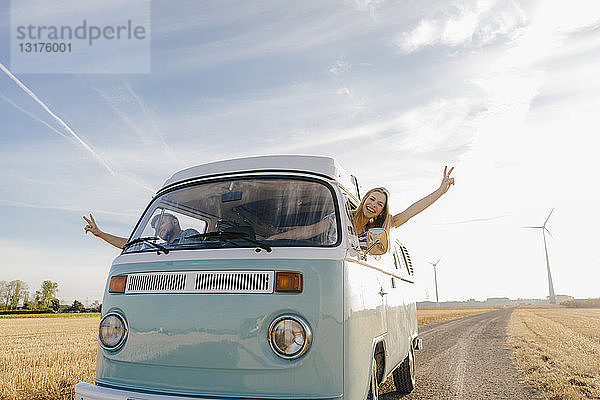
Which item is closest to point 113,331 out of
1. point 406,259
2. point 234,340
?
point 234,340

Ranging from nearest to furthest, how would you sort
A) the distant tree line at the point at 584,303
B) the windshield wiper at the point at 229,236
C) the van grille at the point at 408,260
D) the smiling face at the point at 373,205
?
the windshield wiper at the point at 229,236
the smiling face at the point at 373,205
the van grille at the point at 408,260
the distant tree line at the point at 584,303

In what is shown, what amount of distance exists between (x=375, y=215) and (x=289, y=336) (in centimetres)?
175

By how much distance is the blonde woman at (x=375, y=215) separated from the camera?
371 centimetres

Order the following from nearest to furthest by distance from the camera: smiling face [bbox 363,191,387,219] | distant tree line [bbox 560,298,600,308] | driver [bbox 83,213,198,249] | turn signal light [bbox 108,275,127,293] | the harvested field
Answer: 1. turn signal light [bbox 108,275,127,293]
2. driver [bbox 83,213,198,249]
3. smiling face [bbox 363,191,387,219]
4. the harvested field
5. distant tree line [bbox 560,298,600,308]

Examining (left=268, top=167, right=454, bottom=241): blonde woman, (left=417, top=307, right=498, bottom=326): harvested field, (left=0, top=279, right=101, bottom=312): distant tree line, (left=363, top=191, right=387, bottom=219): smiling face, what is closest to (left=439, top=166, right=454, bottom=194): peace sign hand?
(left=268, top=167, right=454, bottom=241): blonde woman

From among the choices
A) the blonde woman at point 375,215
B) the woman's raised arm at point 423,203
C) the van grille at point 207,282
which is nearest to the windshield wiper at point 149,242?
the van grille at point 207,282

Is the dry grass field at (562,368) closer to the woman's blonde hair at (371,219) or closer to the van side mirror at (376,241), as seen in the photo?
the woman's blonde hair at (371,219)

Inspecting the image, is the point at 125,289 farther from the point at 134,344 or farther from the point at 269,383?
the point at 269,383

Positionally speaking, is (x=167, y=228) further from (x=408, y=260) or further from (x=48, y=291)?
(x=48, y=291)

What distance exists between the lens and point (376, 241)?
3893 mm

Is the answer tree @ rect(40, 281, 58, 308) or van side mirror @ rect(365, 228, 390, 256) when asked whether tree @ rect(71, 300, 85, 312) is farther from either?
van side mirror @ rect(365, 228, 390, 256)

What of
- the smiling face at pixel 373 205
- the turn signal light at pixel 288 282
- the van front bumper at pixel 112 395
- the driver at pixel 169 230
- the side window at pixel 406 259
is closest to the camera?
the van front bumper at pixel 112 395

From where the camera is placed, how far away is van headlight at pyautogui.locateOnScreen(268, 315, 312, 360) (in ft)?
10.5

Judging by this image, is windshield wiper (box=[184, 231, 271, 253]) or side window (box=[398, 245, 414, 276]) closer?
windshield wiper (box=[184, 231, 271, 253])
